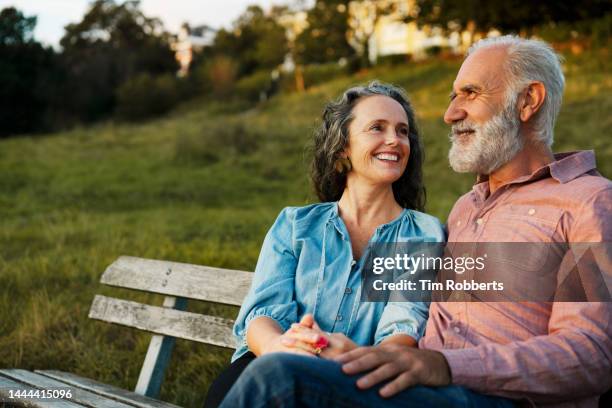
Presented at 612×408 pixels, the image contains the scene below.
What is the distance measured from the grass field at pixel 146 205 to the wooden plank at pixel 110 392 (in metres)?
0.52

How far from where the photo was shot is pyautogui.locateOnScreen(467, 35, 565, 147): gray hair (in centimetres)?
306

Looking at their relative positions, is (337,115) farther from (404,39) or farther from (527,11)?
Answer: (404,39)

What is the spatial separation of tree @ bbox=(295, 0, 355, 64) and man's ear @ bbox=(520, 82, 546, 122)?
42.7 m

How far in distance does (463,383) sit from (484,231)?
0.72 meters

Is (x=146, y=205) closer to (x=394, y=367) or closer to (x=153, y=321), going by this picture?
(x=153, y=321)

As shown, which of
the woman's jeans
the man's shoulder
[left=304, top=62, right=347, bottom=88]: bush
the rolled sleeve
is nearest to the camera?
the woman's jeans

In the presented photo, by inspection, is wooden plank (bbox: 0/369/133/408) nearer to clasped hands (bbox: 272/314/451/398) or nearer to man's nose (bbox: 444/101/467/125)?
clasped hands (bbox: 272/314/451/398)

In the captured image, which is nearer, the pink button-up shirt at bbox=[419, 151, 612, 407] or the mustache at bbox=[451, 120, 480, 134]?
the pink button-up shirt at bbox=[419, 151, 612, 407]

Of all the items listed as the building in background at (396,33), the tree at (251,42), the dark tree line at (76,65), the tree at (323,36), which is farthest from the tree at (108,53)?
the building in background at (396,33)

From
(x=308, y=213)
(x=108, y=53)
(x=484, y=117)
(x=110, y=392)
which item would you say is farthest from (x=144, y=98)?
(x=484, y=117)

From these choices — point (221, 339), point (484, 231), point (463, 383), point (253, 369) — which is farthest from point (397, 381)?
point (221, 339)

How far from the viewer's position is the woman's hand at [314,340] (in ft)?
8.29

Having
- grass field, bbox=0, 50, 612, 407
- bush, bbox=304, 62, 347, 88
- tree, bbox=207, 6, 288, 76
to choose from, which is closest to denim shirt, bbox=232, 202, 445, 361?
grass field, bbox=0, 50, 612, 407

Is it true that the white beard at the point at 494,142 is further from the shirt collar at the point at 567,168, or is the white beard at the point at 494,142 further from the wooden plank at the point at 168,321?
the wooden plank at the point at 168,321
